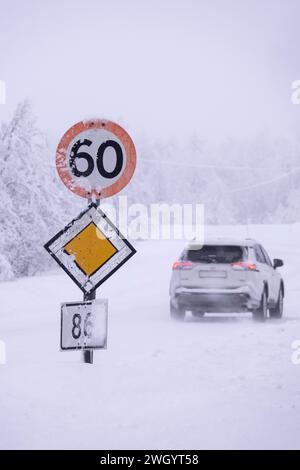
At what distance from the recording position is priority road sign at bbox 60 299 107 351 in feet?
24.3

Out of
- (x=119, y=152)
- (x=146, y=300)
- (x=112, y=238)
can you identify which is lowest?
(x=146, y=300)

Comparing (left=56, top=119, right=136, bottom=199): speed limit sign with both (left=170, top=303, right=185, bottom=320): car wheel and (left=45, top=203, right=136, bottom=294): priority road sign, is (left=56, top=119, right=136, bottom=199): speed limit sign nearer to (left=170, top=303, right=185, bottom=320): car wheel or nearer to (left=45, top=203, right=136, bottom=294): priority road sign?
(left=45, top=203, right=136, bottom=294): priority road sign

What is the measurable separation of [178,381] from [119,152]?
7.63 feet

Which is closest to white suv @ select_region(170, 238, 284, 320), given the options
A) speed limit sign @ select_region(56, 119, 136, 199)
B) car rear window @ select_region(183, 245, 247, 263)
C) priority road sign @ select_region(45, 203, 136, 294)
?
car rear window @ select_region(183, 245, 247, 263)

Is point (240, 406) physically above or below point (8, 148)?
below

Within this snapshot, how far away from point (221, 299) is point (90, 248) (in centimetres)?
800

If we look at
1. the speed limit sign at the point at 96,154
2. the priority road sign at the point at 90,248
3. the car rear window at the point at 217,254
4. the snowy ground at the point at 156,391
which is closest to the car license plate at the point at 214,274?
the car rear window at the point at 217,254

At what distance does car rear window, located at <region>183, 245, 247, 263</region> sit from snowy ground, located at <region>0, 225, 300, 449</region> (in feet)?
6.45

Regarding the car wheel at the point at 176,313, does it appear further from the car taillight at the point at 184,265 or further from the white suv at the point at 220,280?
the car taillight at the point at 184,265

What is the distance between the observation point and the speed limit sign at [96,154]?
736 cm

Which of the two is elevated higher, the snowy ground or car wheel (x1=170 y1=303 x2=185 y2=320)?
the snowy ground

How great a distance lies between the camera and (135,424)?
236 inches
